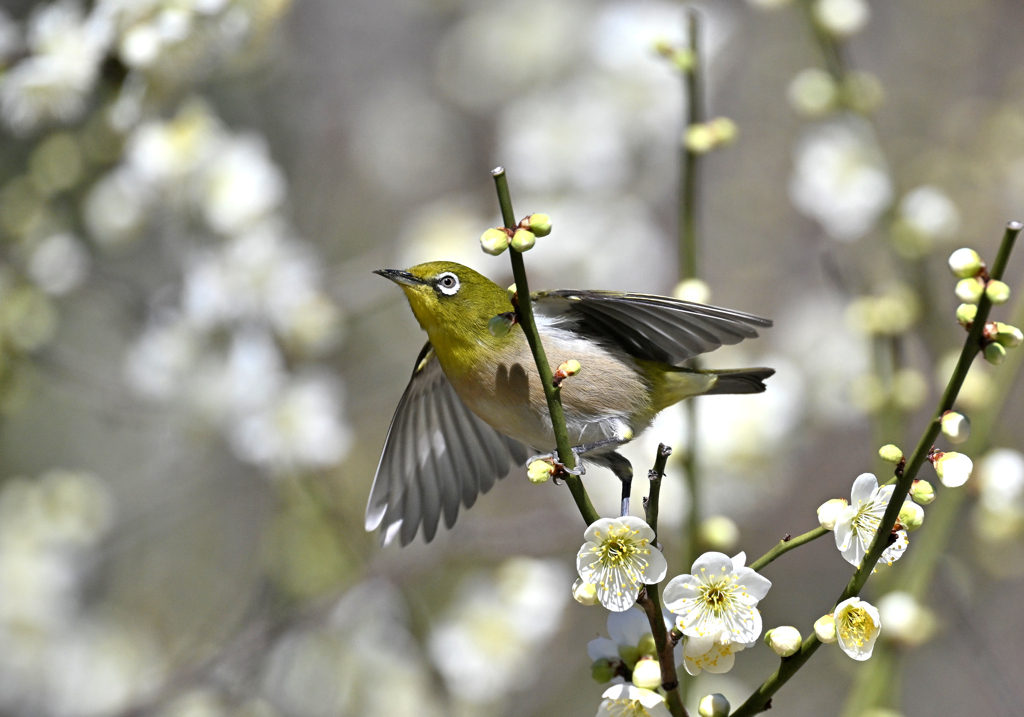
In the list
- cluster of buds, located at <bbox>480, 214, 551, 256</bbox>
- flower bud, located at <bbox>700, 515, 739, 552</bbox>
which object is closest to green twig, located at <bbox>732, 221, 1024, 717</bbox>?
cluster of buds, located at <bbox>480, 214, 551, 256</bbox>

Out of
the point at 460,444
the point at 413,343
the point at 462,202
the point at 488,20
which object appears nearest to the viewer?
the point at 460,444

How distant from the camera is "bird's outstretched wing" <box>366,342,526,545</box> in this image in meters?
1.90

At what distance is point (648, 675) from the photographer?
1.25 metres

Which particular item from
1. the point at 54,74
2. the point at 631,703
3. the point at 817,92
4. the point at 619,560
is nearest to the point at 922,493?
the point at 619,560

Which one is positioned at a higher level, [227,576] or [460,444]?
[460,444]

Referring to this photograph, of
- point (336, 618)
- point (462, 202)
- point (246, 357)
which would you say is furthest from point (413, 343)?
point (336, 618)

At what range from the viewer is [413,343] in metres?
5.36

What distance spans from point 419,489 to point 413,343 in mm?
3447

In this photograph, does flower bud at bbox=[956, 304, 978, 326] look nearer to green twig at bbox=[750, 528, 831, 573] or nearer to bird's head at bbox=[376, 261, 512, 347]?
green twig at bbox=[750, 528, 831, 573]

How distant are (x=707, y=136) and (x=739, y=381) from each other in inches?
22.8

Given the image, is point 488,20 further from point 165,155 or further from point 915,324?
point 915,324

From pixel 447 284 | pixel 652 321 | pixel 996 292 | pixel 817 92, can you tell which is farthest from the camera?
pixel 817 92

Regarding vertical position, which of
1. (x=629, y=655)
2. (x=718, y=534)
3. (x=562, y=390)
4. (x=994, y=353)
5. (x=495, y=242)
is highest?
(x=495, y=242)

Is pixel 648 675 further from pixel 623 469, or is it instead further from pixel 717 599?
pixel 623 469
